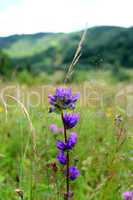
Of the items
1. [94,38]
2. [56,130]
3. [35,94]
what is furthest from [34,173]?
[94,38]

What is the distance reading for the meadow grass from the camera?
1849 mm

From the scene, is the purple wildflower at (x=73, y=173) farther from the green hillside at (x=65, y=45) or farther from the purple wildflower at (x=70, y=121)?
the green hillside at (x=65, y=45)

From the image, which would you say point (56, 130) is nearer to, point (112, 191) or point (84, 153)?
point (84, 153)

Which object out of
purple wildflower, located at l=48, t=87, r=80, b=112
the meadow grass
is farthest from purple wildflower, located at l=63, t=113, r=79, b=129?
the meadow grass

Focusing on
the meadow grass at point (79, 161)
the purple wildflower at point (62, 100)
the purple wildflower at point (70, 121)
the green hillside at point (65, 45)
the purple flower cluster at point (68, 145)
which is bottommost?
the meadow grass at point (79, 161)

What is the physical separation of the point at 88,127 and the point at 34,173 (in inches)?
61.8

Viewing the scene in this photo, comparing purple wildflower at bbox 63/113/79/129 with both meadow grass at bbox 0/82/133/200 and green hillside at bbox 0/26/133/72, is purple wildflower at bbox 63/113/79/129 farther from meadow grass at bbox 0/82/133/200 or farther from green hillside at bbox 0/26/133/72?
green hillside at bbox 0/26/133/72

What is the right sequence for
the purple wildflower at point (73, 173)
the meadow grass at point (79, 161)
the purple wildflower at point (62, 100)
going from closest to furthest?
the purple wildflower at point (62, 100), the purple wildflower at point (73, 173), the meadow grass at point (79, 161)

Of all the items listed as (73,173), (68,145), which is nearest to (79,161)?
(73,173)

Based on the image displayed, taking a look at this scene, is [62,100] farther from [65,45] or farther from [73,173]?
[65,45]

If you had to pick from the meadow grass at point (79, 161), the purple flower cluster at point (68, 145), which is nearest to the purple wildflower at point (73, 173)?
the meadow grass at point (79, 161)

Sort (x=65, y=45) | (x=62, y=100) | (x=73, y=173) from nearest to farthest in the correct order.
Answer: (x=62, y=100)
(x=73, y=173)
(x=65, y=45)

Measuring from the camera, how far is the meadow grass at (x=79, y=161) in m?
1.85

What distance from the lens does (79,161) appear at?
2.39 metres
